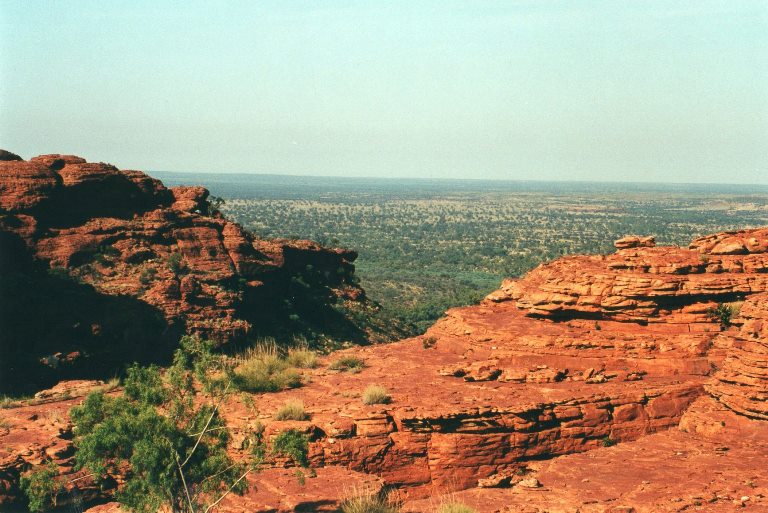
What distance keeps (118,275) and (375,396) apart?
18518 mm

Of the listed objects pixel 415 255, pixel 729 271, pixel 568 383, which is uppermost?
pixel 729 271

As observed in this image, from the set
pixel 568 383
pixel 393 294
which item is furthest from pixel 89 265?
pixel 393 294

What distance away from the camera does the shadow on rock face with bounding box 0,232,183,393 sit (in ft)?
84.0

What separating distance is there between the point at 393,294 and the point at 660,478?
5386 cm

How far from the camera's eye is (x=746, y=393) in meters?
16.7

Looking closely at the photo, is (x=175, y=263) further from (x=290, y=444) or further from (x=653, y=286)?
(x=290, y=444)

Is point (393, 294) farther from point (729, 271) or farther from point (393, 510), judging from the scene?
point (393, 510)

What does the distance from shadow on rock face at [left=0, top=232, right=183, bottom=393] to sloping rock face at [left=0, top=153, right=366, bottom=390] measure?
4cm

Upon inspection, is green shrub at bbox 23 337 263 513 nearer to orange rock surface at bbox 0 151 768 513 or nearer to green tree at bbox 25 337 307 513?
green tree at bbox 25 337 307 513

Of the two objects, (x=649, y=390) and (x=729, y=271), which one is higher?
(x=729, y=271)

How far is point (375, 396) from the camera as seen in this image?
17.6m

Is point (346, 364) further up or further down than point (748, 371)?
further down

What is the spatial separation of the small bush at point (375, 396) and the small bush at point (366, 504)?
294 centimetres

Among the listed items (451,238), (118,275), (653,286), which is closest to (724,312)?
(653,286)
